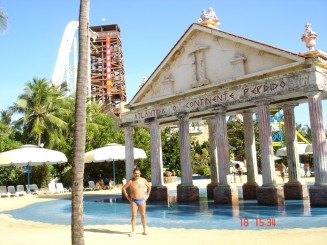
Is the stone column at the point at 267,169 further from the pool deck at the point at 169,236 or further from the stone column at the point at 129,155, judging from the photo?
the stone column at the point at 129,155

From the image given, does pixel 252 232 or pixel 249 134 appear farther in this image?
pixel 249 134

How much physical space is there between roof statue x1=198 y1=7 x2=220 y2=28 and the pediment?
1.77 feet

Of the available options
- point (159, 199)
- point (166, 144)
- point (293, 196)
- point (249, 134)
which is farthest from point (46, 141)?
point (293, 196)

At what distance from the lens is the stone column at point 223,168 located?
55.4 ft

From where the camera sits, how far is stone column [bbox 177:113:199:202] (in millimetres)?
18531

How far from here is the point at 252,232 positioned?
30.7 feet

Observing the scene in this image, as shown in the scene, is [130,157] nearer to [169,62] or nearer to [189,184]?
[189,184]

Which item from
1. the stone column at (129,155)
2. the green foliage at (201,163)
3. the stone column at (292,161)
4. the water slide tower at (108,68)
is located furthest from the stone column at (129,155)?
the water slide tower at (108,68)

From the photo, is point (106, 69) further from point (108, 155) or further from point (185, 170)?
point (185, 170)

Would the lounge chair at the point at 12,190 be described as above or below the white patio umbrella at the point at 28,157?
below

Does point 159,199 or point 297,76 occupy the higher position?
point 297,76

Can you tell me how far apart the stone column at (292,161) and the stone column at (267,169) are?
2.37 m

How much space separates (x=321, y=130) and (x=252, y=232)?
258 inches

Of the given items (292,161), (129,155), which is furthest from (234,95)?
(129,155)
